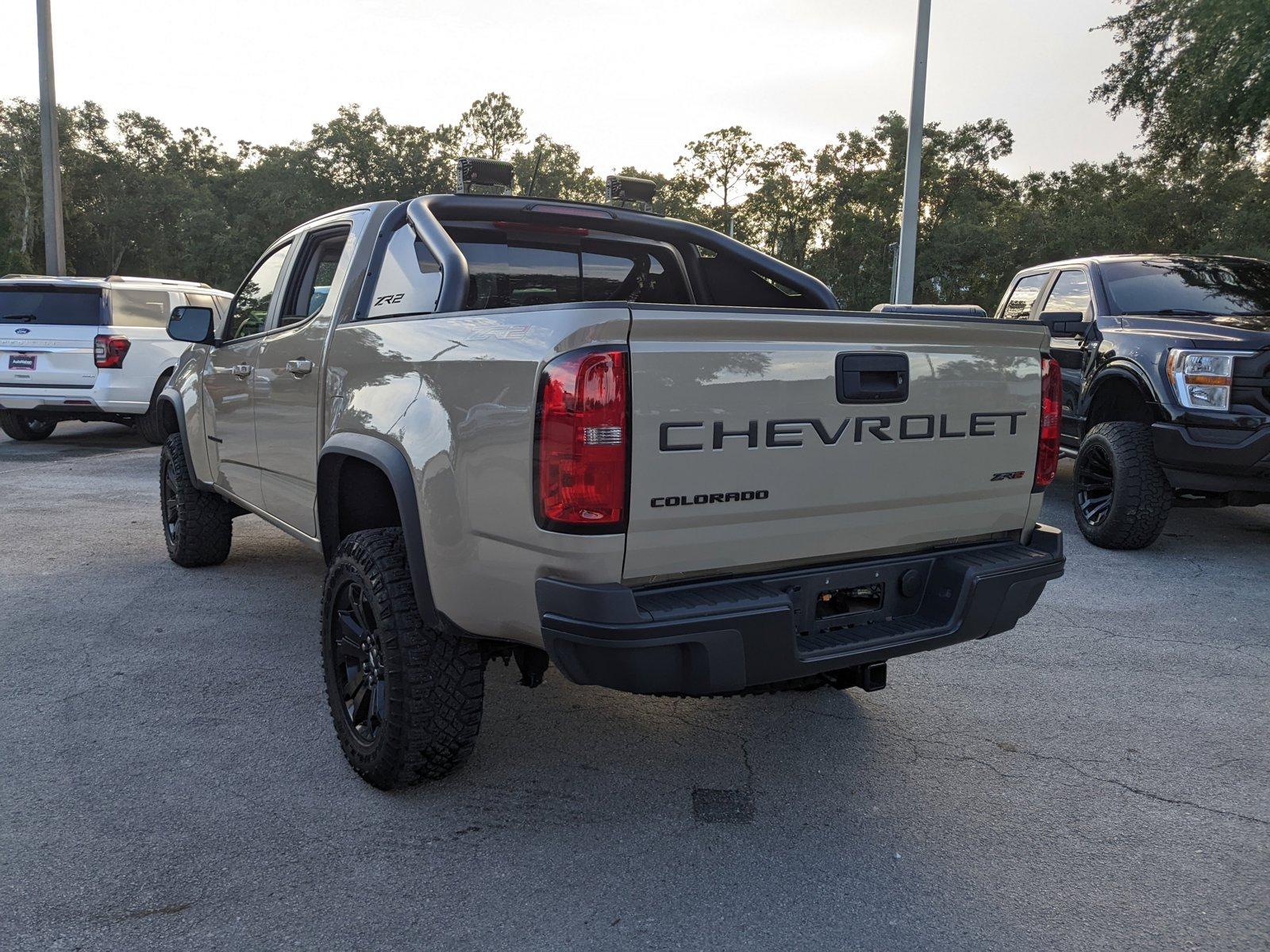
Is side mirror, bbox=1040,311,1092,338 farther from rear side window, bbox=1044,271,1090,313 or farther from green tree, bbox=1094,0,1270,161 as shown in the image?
green tree, bbox=1094,0,1270,161

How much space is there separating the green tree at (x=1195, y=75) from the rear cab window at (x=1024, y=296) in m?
4.75

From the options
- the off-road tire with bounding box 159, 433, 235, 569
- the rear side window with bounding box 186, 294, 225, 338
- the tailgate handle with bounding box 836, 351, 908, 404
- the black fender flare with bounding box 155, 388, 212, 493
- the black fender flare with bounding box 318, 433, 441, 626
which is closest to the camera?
the tailgate handle with bounding box 836, 351, 908, 404

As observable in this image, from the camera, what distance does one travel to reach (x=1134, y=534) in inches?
257

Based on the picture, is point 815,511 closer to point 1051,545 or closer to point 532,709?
point 1051,545

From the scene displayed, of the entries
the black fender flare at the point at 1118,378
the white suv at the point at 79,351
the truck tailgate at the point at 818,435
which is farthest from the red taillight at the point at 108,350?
the truck tailgate at the point at 818,435

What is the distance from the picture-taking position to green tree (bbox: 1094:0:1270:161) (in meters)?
11.2

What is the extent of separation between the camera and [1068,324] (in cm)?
737

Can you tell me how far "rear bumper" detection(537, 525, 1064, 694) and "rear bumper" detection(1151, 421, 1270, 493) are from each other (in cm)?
355

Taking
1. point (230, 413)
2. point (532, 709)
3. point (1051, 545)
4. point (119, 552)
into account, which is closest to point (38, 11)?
point (119, 552)

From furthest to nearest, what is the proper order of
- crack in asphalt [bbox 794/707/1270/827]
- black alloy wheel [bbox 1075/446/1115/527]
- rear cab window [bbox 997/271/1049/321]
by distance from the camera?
rear cab window [bbox 997/271/1049/321] → black alloy wheel [bbox 1075/446/1115/527] → crack in asphalt [bbox 794/707/1270/827]

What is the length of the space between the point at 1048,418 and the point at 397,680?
2202 millimetres

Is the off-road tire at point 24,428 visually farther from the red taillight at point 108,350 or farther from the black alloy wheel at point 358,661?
the black alloy wheel at point 358,661

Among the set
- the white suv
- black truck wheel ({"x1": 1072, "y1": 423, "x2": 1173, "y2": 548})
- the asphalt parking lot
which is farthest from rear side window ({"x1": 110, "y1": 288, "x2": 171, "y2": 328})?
black truck wheel ({"x1": 1072, "y1": 423, "x2": 1173, "y2": 548})

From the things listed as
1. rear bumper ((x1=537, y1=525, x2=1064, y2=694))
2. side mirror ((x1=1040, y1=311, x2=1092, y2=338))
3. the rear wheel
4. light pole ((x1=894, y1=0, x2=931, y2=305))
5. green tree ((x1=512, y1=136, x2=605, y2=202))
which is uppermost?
green tree ((x1=512, y1=136, x2=605, y2=202))
